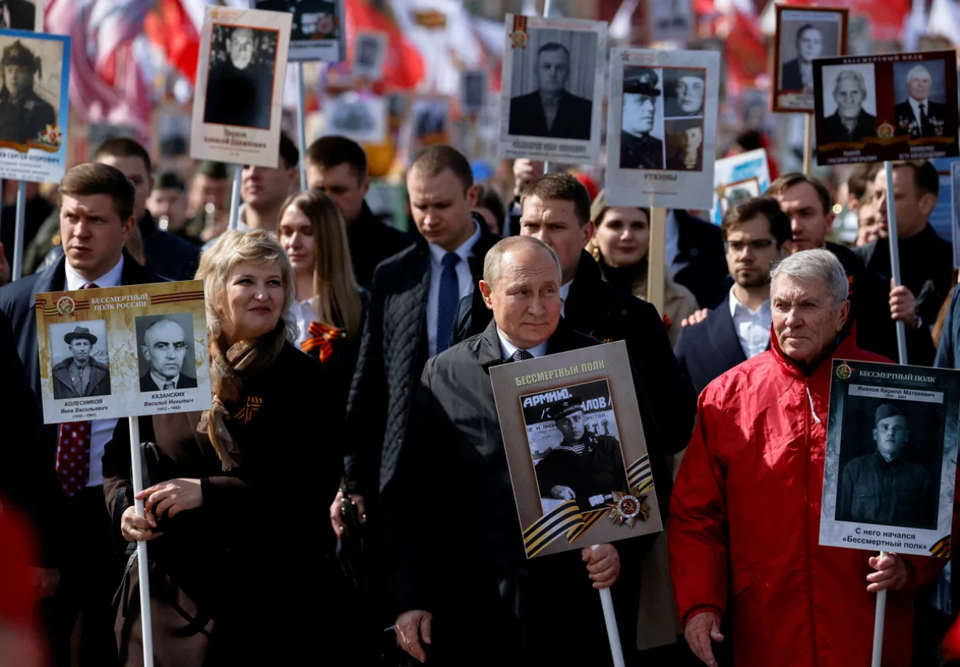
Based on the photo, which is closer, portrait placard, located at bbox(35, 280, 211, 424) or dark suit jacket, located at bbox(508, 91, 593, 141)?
portrait placard, located at bbox(35, 280, 211, 424)

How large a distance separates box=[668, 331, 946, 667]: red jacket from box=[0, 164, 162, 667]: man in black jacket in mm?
2049

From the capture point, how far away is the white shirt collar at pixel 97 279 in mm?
4871

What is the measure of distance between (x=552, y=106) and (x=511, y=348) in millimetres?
2369

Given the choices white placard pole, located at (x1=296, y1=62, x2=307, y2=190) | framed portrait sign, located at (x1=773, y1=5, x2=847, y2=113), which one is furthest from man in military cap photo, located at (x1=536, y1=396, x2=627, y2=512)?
framed portrait sign, located at (x1=773, y1=5, x2=847, y2=113)

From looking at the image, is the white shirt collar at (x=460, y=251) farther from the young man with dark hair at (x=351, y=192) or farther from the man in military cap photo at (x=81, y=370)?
the man in military cap photo at (x=81, y=370)

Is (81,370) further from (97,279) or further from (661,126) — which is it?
(661,126)

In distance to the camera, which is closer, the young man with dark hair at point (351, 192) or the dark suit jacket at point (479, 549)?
the dark suit jacket at point (479, 549)

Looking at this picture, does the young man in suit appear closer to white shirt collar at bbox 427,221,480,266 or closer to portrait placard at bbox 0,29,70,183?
white shirt collar at bbox 427,221,480,266

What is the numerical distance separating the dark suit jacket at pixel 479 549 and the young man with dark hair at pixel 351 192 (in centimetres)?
297

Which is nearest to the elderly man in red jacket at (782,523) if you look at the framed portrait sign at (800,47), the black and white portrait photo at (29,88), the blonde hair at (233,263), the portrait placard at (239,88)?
the blonde hair at (233,263)

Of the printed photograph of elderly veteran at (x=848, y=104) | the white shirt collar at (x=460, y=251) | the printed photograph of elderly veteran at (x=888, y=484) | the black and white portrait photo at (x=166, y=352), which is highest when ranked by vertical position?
the printed photograph of elderly veteran at (x=848, y=104)

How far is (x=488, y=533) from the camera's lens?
3.75m

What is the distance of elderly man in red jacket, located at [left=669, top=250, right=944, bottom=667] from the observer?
371 centimetres

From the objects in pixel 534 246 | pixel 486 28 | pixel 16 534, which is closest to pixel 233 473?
pixel 534 246
